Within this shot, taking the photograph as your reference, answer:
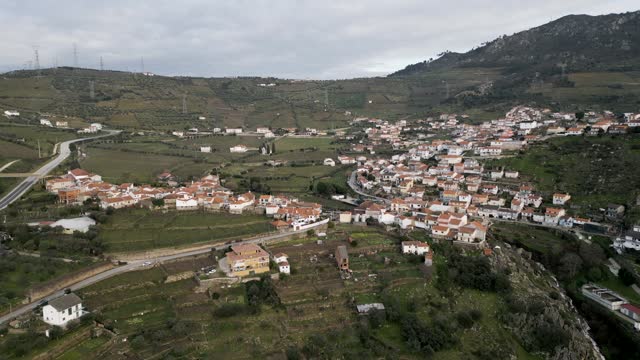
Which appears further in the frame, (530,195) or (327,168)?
(327,168)

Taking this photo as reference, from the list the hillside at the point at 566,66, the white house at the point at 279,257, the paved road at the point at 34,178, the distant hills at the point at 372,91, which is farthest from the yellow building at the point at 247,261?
the hillside at the point at 566,66

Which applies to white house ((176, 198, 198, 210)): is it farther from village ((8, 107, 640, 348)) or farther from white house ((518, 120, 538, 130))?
white house ((518, 120, 538, 130))

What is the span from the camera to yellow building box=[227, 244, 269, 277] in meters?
27.5

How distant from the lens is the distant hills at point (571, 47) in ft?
325

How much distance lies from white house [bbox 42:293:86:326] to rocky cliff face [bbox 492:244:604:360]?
21933 mm

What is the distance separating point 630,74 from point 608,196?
190ft

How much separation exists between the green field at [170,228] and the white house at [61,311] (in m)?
6.58

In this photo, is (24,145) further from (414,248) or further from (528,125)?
(528,125)

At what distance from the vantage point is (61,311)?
2159cm

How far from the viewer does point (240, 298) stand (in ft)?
83.8

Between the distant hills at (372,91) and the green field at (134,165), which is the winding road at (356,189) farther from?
the distant hills at (372,91)

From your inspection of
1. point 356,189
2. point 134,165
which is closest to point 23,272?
point 134,165

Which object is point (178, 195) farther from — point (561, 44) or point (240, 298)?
point (561, 44)

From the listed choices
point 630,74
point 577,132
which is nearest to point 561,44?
point 630,74
